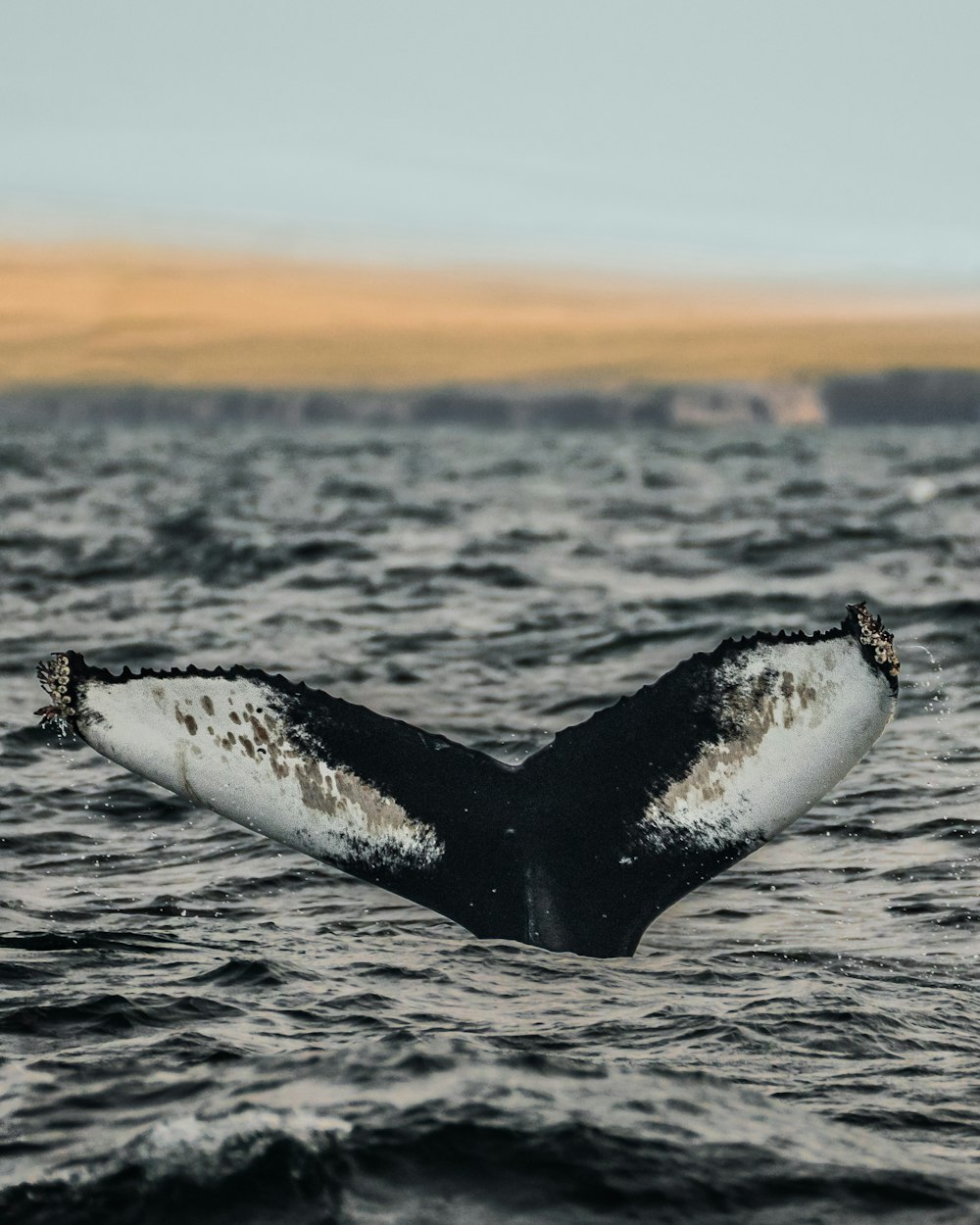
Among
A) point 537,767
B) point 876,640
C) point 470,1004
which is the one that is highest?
point 876,640

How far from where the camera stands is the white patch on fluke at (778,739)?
6871mm

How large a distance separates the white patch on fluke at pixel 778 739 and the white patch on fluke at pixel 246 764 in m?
1.26

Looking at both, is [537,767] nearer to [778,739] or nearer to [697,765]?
[697,765]

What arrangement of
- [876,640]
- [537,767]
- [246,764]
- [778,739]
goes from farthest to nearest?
[537,767] < [246,764] < [778,739] < [876,640]

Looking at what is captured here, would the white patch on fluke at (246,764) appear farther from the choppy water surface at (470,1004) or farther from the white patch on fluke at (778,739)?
the white patch on fluke at (778,739)

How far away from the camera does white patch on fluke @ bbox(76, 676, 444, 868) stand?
7.00 metres

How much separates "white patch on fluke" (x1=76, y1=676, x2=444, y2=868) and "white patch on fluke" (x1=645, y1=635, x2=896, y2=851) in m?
1.26

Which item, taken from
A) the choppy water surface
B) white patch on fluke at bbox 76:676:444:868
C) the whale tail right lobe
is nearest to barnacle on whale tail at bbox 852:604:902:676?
the whale tail right lobe

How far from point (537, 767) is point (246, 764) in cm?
130

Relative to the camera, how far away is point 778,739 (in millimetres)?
6996

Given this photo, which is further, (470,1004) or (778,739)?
(470,1004)

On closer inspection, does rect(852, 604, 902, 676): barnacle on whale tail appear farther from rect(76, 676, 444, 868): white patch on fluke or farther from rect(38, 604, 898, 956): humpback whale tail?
rect(76, 676, 444, 868): white patch on fluke

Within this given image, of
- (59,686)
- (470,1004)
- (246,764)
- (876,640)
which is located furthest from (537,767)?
(59,686)

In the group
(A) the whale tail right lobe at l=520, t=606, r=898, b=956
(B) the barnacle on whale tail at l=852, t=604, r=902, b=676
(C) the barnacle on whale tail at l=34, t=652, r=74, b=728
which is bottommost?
(A) the whale tail right lobe at l=520, t=606, r=898, b=956
